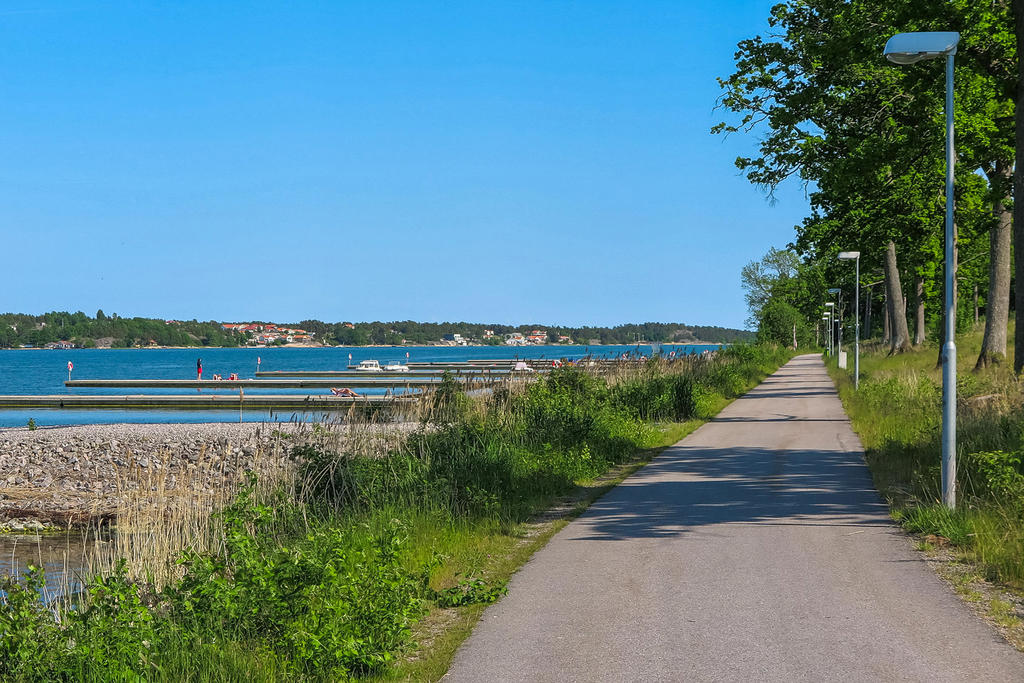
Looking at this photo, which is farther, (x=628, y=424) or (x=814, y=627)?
(x=628, y=424)

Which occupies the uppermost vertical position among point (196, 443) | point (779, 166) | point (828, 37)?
point (828, 37)

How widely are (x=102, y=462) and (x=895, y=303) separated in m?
33.7

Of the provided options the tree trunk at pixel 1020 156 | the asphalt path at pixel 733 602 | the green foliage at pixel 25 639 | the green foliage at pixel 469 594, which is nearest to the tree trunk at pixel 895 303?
the tree trunk at pixel 1020 156

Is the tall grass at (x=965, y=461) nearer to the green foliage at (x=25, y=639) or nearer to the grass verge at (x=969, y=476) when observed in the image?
the grass verge at (x=969, y=476)

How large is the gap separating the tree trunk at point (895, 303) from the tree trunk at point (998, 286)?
12240 millimetres

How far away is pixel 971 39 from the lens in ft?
71.5

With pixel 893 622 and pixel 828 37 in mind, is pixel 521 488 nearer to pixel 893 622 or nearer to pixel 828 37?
pixel 893 622

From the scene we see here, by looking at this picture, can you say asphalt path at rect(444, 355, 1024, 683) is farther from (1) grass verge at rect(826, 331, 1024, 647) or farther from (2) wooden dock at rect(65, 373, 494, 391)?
(2) wooden dock at rect(65, 373, 494, 391)

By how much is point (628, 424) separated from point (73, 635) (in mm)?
15704

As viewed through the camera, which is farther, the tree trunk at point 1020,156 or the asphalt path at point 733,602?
the tree trunk at point 1020,156

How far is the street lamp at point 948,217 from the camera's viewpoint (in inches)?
420

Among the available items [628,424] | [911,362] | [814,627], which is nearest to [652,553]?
[814,627]

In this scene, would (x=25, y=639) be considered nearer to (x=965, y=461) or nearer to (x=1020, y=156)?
(x=965, y=461)

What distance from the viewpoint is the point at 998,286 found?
28875 millimetres
